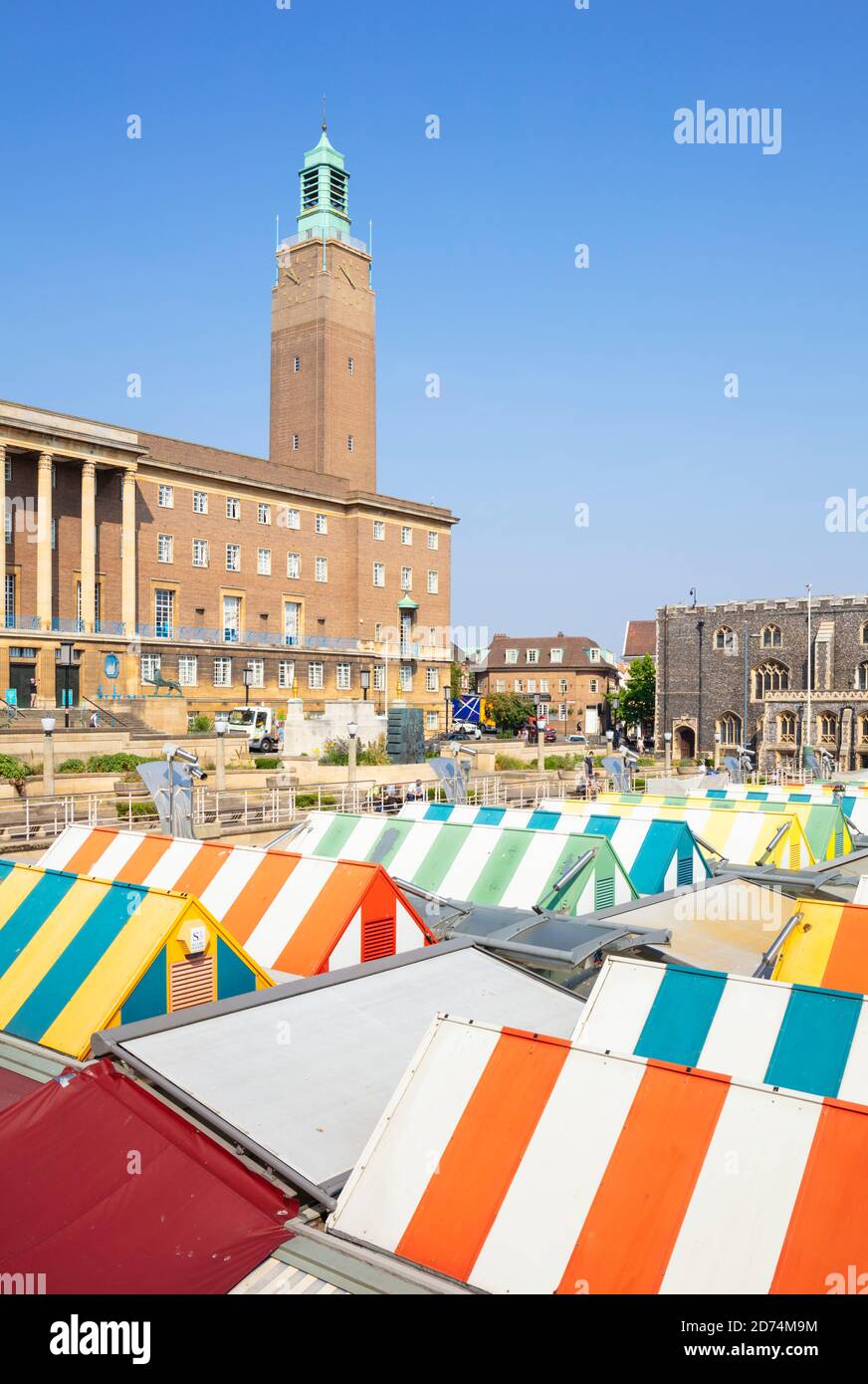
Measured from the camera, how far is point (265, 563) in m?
65.2

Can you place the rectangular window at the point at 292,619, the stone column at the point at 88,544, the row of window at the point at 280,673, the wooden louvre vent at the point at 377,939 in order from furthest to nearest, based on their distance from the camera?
the rectangular window at the point at 292,619 → the row of window at the point at 280,673 → the stone column at the point at 88,544 → the wooden louvre vent at the point at 377,939

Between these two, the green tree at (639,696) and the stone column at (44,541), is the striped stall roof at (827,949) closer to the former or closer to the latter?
the stone column at (44,541)

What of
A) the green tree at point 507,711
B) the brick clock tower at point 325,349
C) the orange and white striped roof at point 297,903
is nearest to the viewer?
the orange and white striped roof at point 297,903

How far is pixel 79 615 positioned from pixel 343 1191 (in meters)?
51.7

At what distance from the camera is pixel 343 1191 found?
209 inches

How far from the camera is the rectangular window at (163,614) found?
191ft

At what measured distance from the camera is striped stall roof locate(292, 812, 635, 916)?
14375 millimetres

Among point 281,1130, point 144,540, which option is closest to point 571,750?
point 144,540

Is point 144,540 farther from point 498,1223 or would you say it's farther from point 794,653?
point 498,1223

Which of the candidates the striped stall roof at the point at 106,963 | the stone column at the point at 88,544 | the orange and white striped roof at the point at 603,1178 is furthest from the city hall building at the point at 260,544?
the orange and white striped roof at the point at 603,1178

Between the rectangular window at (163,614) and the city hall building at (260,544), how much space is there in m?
0.11

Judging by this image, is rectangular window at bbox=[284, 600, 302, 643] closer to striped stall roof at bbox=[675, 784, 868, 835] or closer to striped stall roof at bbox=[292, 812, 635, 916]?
striped stall roof at bbox=[675, 784, 868, 835]

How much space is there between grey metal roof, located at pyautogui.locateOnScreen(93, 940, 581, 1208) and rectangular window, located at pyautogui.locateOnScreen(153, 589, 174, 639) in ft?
167

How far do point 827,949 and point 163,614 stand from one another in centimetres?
5383
